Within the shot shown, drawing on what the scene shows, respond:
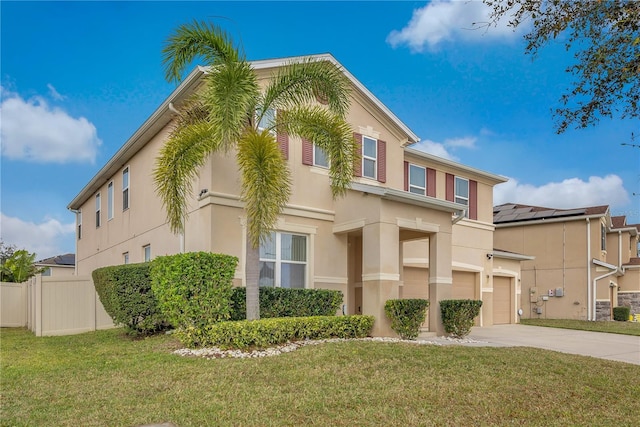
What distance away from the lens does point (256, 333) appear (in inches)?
382

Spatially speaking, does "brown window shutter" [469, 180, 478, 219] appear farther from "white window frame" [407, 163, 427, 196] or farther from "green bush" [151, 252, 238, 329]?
"green bush" [151, 252, 238, 329]

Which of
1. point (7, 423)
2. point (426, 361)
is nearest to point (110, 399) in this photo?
point (7, 423)

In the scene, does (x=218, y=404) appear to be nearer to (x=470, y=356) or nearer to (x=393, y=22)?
(x=470, y=356)

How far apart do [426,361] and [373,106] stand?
29.9 ft

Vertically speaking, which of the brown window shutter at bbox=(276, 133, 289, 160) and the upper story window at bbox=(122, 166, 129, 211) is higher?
the brown window shutter at bbox=(276, 133, 289, 160)

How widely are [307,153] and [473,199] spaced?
29.7ft

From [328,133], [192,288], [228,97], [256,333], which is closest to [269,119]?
[328,133]

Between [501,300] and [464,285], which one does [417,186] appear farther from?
[501,300]

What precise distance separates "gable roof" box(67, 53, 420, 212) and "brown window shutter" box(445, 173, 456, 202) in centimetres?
328

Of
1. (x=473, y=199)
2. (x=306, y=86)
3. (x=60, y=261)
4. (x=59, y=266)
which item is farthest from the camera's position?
(x=60, y=261)

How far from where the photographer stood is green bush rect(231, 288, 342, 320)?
36.6 ft

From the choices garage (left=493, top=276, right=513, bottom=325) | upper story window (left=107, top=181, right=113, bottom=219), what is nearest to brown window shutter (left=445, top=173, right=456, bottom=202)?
garage (left=493, top=276, right=513, bottom=325)

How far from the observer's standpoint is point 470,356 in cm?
918

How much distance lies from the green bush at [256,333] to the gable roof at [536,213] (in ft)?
59.3
